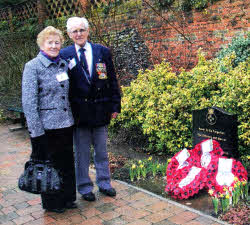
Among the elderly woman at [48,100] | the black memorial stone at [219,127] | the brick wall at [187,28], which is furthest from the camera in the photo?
the brick wall at [187,28]

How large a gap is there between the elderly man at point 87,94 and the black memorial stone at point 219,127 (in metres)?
1.16

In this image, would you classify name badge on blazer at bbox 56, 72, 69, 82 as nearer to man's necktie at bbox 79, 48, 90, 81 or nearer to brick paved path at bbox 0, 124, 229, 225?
man's necktie at bbox 79, 48, 90, 81

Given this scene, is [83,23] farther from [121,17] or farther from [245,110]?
[121,17]

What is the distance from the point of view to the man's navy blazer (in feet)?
13.1

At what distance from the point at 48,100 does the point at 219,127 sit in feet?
6.71

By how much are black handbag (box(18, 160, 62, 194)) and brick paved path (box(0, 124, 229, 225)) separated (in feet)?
1.21

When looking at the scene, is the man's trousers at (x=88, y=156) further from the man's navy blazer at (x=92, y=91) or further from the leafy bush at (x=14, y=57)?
the leafy bush at (x=14, y=57)

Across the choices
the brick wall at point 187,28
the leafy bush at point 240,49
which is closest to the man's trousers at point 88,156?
the leafy bush at point 240,49

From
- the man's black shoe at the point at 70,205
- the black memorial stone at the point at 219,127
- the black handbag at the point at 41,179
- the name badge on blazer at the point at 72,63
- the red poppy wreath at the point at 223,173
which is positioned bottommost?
the man's black shoe at the point at 70,205

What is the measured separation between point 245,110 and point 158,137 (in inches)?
65.9

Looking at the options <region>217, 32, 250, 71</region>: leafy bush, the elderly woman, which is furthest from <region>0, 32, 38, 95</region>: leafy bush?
the elderly woman

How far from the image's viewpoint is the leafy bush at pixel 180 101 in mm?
4949

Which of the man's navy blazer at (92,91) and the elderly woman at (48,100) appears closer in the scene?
the elderly woman at (48,100)

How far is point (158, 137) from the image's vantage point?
6.09 meters
